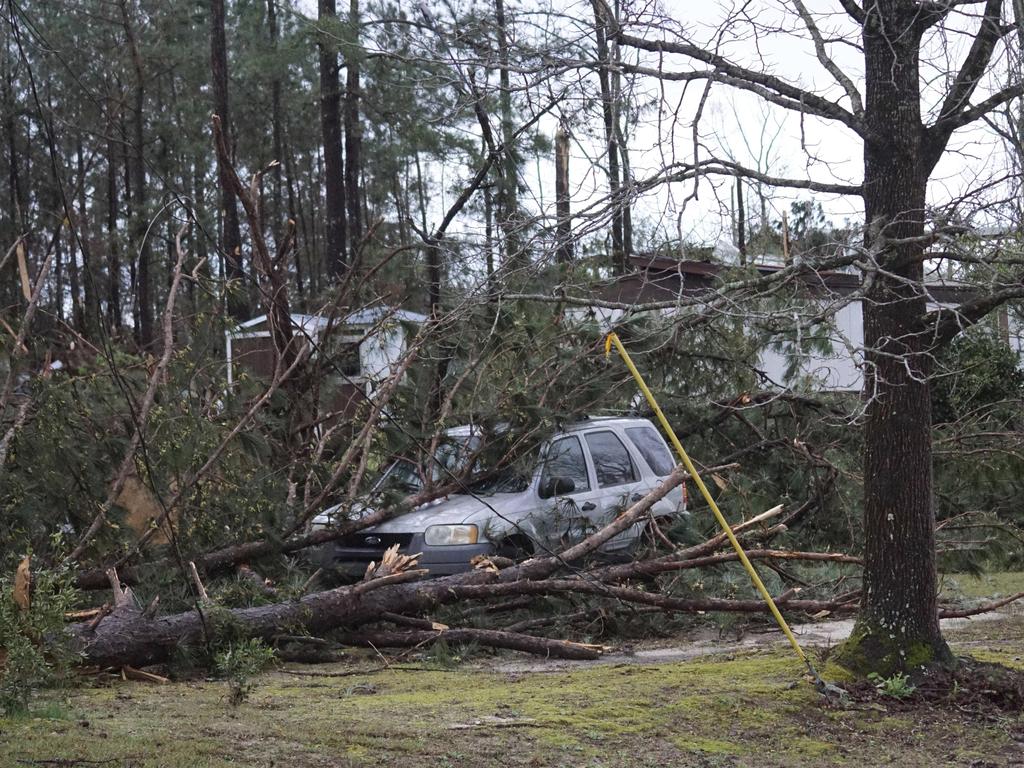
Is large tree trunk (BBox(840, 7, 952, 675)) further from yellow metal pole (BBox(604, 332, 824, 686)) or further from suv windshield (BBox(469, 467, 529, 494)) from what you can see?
suv windshield (BBox(469, 467, 529, 494))

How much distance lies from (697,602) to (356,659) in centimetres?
260

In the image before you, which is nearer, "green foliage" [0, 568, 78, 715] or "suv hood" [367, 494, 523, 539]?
"green foliage" [0, 568, 78, 715]

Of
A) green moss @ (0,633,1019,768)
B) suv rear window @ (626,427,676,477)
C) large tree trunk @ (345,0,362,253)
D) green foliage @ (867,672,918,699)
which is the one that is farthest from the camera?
large tree trunk @ (345,0,362,253)

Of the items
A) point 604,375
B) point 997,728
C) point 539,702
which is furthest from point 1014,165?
point 604,375

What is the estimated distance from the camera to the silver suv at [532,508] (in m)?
9.55

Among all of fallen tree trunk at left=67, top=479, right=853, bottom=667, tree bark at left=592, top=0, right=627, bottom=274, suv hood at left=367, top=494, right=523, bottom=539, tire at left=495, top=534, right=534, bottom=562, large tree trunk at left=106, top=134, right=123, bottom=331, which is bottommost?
fallen tree trunk at left=67, top=479, right=853, bottom=667

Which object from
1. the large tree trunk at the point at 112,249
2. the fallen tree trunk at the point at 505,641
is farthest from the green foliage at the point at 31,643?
the large tree trunk at the point at 112,249

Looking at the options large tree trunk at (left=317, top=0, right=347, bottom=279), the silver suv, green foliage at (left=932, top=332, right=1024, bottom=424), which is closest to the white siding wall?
green foliage at (left=932, top=332, right=1024, bottom=424)

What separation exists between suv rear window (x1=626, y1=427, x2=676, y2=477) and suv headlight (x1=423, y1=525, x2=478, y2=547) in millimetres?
2356

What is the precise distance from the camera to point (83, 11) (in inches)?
843

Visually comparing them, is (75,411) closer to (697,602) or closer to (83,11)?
(697,602)

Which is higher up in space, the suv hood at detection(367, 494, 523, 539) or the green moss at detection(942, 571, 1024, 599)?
the suv hood at detection(367, 494, 523, 539)

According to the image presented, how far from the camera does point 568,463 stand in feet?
34.6

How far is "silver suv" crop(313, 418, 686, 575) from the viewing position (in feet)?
31.3
